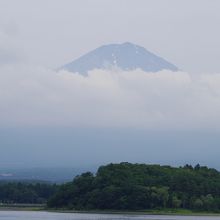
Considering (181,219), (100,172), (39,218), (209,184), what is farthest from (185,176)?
(39,218)

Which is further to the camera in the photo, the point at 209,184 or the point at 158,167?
the point at 158,167

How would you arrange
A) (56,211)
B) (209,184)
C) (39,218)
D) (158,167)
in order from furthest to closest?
(158,167)
(209,184)
(56,211)
(39,218)

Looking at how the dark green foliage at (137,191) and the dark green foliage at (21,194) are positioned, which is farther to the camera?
the dark green foliage at (21,194)

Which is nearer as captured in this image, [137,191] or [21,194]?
[137,191]

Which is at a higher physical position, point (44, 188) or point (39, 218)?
Answer: point (44, 188)

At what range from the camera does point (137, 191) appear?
314 feet

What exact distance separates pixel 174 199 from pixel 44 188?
82.9ft

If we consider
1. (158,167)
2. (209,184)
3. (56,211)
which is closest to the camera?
(56,211)

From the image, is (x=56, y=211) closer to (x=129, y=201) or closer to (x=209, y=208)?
(x=129, y=201)

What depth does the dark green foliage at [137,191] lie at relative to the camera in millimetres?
95500

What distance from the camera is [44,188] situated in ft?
380

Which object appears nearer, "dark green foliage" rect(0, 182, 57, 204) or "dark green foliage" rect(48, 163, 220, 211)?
"dark green foliage" rect(48, 163, 220, 211)

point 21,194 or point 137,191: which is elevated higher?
point 21,194

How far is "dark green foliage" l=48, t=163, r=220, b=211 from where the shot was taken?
9550cm
